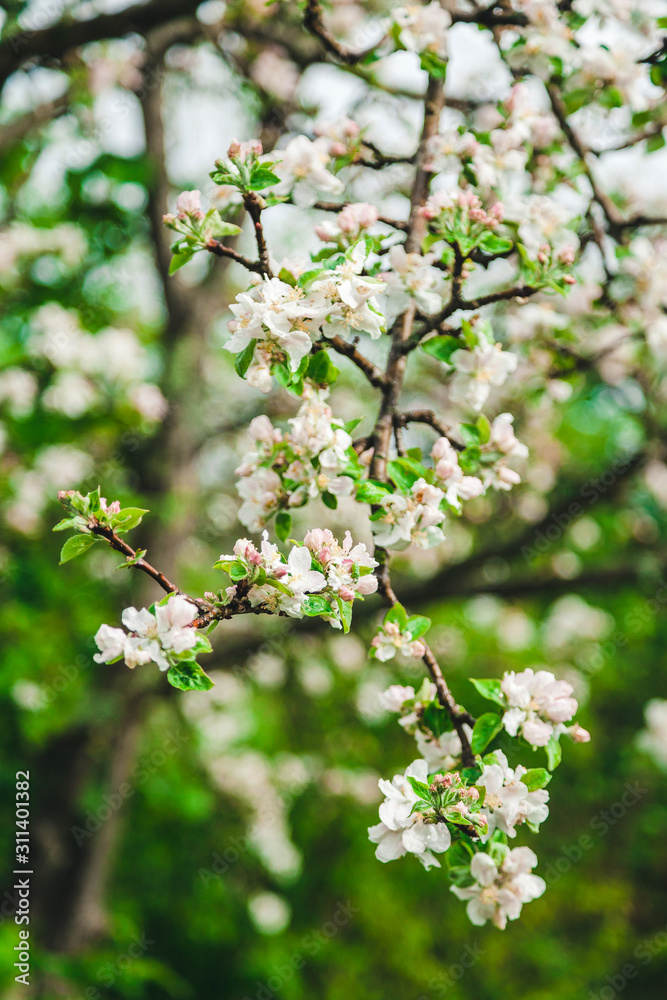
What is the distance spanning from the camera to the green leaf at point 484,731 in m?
1.19

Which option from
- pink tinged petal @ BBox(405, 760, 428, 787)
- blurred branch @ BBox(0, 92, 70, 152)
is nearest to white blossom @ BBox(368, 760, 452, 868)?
pink tinged petal @ BBox(405, 760, 428, 787)

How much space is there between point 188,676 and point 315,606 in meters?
0.21

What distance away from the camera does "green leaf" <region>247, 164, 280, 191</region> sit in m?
1.25

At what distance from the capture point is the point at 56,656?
377cm

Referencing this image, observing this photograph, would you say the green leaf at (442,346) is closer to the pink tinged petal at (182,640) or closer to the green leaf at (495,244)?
the green leaf at (495,244)

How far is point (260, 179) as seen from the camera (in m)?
1.26

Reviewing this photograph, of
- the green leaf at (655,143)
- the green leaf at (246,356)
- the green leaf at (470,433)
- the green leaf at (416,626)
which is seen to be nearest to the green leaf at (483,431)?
the green leaf at (470,433)

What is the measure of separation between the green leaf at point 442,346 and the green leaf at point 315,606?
0.61 m

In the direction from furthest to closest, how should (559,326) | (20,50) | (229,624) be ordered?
(229,624) < (20,50) < (559,326)

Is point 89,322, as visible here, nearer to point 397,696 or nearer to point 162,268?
point 162,268

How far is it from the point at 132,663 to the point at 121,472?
423 centimetres

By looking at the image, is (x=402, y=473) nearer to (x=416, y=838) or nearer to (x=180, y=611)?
(x=180, y=611)

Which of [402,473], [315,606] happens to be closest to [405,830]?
[315,606]

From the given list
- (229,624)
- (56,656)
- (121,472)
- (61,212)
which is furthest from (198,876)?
(61,212)
